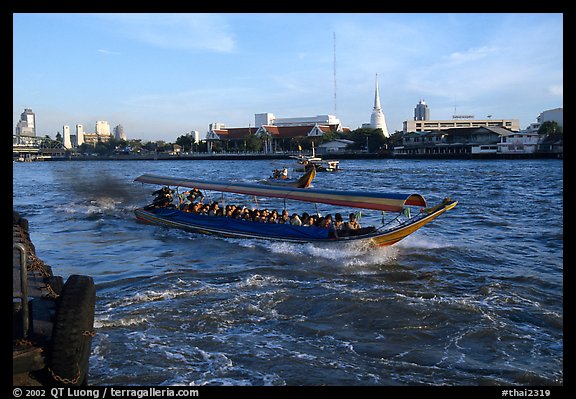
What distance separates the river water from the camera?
296 inches

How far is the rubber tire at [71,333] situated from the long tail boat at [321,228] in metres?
9.15

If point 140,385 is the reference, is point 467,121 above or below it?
above

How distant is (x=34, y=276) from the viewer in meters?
8.29

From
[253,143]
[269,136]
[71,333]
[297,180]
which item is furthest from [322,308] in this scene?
[269,136]

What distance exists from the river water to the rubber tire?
64.6 inches

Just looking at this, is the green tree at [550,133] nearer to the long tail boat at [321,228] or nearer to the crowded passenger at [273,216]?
the crowded passenger at [273,216]

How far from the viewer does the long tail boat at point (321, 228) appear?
553 inches

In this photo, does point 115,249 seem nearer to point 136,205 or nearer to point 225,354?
point 225,354

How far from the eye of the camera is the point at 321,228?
15.1m

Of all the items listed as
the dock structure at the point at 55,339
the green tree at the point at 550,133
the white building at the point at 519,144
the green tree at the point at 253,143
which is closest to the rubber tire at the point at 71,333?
the dock structure at the point at 55,339

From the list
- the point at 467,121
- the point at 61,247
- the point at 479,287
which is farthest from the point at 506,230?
the point at 467,121

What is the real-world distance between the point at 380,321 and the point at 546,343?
9.07 ft

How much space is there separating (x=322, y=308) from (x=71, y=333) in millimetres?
5772

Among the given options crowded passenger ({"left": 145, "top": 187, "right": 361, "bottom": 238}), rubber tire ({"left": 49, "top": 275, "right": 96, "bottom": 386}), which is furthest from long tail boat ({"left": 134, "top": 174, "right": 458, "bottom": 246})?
rubber tire ({"left": 49, "top": 275, "right": 96, "bottom": 386})
